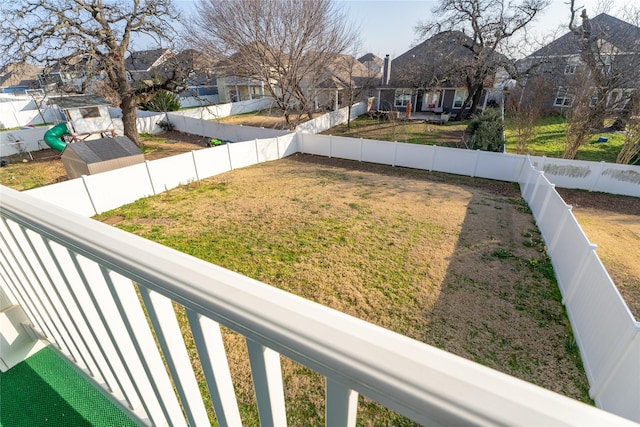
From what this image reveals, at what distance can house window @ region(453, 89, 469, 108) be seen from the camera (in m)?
21.0

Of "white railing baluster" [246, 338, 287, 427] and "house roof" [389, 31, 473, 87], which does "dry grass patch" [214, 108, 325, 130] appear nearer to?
"house roof" [389, 31, 473, 87]

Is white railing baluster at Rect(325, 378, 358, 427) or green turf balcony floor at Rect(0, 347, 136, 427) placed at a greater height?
white railing baluster at Rect(325, 378, 358, 427)

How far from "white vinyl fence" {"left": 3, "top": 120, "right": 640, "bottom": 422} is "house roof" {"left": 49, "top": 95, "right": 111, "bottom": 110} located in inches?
399

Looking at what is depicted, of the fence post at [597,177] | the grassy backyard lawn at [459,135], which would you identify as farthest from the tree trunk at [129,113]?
the fence post at [597,177]

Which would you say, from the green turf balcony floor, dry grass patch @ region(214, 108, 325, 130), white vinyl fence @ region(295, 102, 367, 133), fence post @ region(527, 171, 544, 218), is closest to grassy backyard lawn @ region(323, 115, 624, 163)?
white vinyl fence @ region(295, 102, 367, 133)

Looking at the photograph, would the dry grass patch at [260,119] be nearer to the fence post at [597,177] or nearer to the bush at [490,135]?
the bush at [490,135]

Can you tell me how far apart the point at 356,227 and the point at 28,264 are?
5629 millimetres

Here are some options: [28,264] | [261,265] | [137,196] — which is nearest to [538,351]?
[261,265]

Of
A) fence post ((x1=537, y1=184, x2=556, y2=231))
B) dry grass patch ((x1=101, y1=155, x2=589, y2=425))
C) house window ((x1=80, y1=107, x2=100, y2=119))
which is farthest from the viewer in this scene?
house window ((x1=80, y1=107, x2=100, y2=119))

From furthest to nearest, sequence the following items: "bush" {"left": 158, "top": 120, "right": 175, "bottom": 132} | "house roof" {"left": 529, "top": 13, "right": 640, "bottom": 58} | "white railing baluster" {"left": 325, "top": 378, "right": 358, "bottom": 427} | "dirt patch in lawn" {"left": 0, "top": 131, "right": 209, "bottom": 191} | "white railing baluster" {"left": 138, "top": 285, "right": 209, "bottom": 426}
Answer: "bush" {"left": 158, "top": 120, "right": 175, "bottom": 132} → "house roof" {"left": 529, "top": 13, "right": 640, "bottom": 58} → "dirt patch in lawn" {"left": 0, "top": 131, "right": 209, "bottom": 191} → "white railing baluster" {"left": 138, "top": 285, "right": 209, "bottom": 426} → "white railing baluster" {"left": 325, "top": 378, "right": 358, "bottom": 427}

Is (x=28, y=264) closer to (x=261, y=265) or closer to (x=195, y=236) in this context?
(x=261, y=265)

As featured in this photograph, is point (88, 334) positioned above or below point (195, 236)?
above

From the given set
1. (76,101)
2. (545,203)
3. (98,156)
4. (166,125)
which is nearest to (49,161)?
(76,101)

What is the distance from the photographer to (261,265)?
5.12 meters
